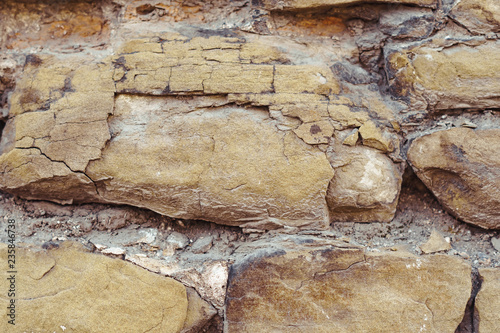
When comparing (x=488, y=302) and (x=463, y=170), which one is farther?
(x=463, y=170)

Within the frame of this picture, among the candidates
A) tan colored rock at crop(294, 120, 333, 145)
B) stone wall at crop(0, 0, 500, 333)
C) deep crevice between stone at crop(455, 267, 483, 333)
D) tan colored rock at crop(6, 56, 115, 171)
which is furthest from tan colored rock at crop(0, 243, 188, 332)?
deep crevice between stone at crop(455, 267, 483, 333)

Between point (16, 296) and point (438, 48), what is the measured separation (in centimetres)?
210

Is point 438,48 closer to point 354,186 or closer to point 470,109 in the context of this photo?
point 470,109

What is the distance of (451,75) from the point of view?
72.6 inches

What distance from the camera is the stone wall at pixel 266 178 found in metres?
1.65

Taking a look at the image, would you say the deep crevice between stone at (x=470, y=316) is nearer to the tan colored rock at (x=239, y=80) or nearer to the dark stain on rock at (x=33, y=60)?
the tan colored rock at (x=239, y=80)

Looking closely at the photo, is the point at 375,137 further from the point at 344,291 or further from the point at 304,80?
the point at 344,291

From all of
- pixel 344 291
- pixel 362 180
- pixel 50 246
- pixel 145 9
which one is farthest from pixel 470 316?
pixel 145 9

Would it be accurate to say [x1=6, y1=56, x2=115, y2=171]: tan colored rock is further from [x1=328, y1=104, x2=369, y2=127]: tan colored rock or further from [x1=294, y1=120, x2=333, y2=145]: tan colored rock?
[x1=328, y1=104, x2=369, y2=127]: tan colored rock

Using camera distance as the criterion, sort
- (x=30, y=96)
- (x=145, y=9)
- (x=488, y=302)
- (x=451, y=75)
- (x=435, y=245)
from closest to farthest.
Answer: (x=488, y=302)
(x=435, y=245)
(x=451, y=75)
(x=30, y=96)
(x=145, y=9)

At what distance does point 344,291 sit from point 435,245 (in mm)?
450

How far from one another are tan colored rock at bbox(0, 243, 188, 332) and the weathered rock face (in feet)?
0.86

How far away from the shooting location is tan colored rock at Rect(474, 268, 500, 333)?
161 cm

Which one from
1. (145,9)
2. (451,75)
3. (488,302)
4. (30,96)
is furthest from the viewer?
(145,9)
